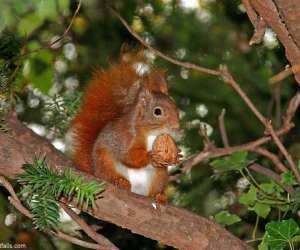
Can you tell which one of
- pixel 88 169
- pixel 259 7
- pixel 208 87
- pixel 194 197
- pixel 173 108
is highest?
pixel 259 7

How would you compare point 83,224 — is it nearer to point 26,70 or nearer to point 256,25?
point 256,25

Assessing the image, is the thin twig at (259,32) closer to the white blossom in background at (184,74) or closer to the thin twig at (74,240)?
the thin twig at (74,240)

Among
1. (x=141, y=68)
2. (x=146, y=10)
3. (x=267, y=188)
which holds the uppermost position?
(x=141, y=68)

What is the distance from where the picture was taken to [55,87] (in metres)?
3.00

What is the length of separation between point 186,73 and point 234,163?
1279 millimetres

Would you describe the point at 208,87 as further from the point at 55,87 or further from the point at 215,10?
the point at 55,87

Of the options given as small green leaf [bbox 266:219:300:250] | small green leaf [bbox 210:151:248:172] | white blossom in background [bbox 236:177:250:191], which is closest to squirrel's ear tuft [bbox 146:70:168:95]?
small green leaf [bbox 210:151:248:172]

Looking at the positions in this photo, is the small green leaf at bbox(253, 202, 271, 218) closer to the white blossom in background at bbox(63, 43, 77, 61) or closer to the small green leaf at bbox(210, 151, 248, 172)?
the small green leaf at bbox(210, 151, 248, 172)

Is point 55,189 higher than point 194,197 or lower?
higher

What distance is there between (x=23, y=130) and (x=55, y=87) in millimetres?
1010

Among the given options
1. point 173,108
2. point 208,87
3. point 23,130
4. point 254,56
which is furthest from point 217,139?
point 23,130

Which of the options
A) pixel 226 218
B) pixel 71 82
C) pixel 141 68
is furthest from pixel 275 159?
pixel 71 82

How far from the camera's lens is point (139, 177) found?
2127mm

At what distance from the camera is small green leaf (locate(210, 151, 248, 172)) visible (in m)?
2.02
